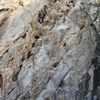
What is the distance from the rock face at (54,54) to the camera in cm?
2494

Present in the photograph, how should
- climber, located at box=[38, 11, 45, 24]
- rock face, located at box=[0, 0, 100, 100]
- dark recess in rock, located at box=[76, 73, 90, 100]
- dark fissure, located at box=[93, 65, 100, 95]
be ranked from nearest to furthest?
dark recess in rock, located at box=[76, 73, 90, 100] → dark fissure, located at box=[93, 65, 100, 95] → rock face, located at box=[0, 0, 100, 100] → climber, located at box=[38, 11, 45, 24]

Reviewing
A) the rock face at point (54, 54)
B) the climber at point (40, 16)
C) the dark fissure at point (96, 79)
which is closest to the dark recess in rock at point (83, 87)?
the rock face at point (54, 54)

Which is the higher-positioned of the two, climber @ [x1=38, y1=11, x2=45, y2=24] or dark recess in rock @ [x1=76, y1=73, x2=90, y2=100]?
climber @ [x1=38, y1=11, x2=45, y2=24]

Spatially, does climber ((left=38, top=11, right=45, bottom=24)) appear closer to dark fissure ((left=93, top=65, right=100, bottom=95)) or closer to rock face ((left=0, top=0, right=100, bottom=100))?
rock face ((left=0, top=0, right=100, bottom=100))

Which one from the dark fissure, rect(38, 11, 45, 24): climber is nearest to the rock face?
the dark fissure

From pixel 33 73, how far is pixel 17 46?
12.7 ft

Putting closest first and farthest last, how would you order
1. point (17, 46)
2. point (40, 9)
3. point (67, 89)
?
point (67, 89), point (17, 46), point (40, 9)

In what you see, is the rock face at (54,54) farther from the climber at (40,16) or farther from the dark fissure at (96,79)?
the climber at (40,16)

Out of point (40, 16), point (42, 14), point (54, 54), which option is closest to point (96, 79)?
point (54, 54)

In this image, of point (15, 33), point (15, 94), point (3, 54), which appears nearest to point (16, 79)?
point (15, 94)

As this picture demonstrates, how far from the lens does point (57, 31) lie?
2797 centimetres

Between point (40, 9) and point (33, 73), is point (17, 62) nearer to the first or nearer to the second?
point (33, 73)

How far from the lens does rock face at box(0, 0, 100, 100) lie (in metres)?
24.9

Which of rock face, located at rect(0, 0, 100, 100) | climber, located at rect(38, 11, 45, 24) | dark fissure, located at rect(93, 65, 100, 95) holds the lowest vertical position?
dark fissure, located at rect(93, 65, 100, 95)
